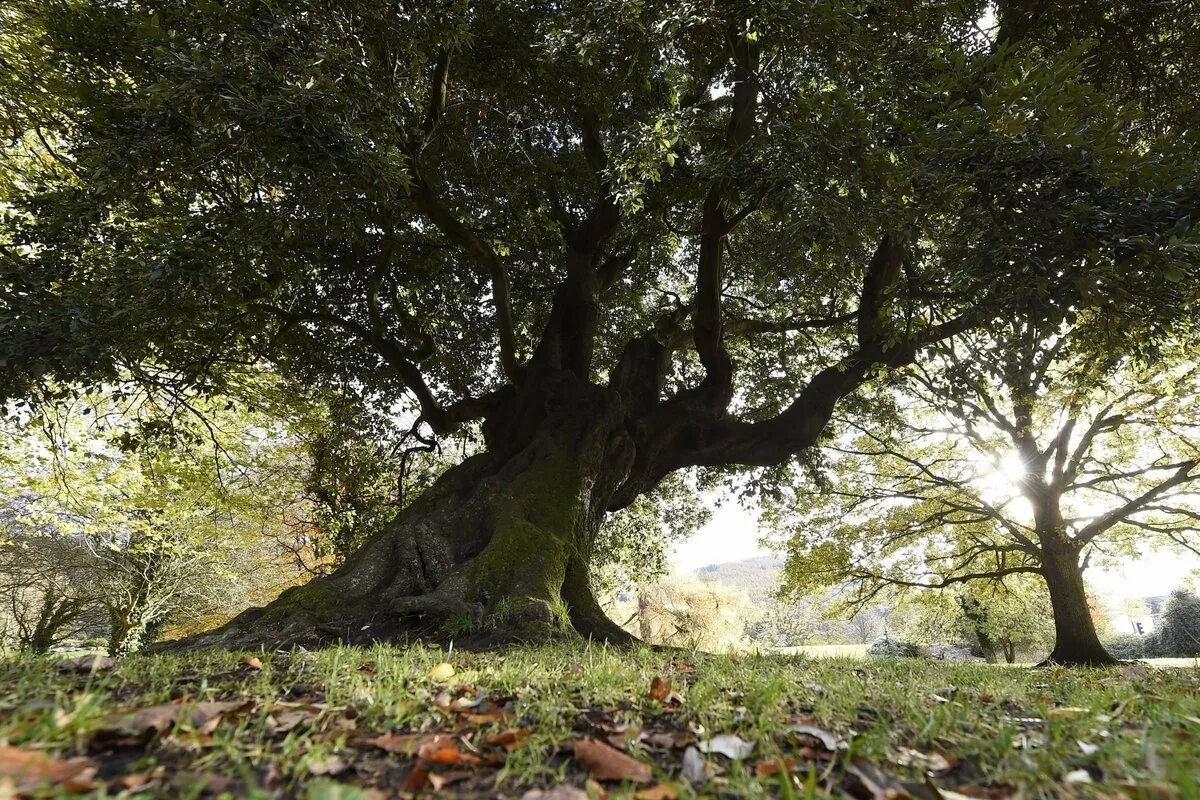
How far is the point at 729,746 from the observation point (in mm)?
1678

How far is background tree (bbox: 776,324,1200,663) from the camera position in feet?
38.0

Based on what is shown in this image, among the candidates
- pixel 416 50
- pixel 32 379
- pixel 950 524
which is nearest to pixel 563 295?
pixel 416 50

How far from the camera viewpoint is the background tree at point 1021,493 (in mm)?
11578

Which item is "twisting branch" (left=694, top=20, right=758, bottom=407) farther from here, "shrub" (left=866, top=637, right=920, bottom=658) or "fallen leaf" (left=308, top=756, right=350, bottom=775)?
"shrub" (left=866, top=637, right=920, bottom=658)

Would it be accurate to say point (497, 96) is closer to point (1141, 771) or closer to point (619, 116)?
point (619, 116)

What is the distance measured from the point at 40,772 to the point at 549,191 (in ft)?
27.5

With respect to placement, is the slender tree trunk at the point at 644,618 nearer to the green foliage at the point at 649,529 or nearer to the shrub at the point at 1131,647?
the green foliage at the point at 649,529

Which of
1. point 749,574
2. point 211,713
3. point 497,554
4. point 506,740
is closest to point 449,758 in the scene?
point 506,740

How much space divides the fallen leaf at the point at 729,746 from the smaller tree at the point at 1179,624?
3185 centimetres

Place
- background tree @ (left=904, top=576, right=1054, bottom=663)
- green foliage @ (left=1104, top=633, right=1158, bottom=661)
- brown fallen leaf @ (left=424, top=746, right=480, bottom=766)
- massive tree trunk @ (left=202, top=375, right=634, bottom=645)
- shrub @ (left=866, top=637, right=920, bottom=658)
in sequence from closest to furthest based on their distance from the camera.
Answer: brown fallen leaf @ (left=424, top=746, right=480, bottom=766), massive tree trunk @ (left=202, top=375, right=634, bottom=645), background tree @ (left=904, top=576, right=1054, bottom=663), green foliage @ (left=1104, top=633, right=1158, bottom=661), shrub @ (left=866, top=637, right=920, bottom=658)

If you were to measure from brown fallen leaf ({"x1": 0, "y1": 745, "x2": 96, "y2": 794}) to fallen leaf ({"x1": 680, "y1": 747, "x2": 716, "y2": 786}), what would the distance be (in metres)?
1.39

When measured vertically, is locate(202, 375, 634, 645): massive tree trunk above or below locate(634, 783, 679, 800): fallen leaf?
above

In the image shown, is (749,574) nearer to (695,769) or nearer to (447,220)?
(447,220)

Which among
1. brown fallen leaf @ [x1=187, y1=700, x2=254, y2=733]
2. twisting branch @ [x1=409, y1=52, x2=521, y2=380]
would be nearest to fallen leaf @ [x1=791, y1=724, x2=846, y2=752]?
brown fallen leaf @ [x1=187, y1=700, x2=254, y2=733]
